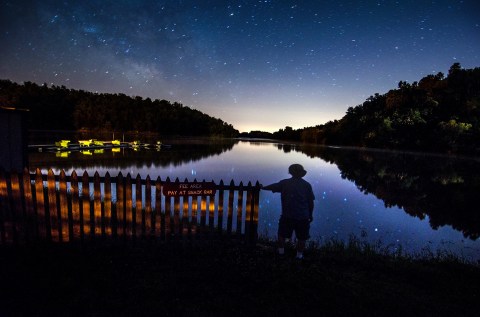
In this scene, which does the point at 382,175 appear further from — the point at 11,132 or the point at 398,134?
the point at 398,134

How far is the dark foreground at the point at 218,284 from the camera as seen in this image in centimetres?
441

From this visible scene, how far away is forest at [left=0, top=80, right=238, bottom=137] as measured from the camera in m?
139

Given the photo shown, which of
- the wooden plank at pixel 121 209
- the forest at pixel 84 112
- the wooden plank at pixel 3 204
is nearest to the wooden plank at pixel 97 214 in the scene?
the wooden plank at pixel 121 209

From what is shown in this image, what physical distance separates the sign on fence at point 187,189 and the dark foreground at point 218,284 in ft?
4.17

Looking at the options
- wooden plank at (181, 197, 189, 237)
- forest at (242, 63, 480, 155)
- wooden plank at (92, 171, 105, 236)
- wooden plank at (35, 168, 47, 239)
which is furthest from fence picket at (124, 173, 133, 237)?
forest at (242, 63, 480, 155)

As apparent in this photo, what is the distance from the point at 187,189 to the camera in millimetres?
6715

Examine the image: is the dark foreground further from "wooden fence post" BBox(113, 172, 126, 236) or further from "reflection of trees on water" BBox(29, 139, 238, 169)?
"reflection of trees on water" BBox(29, 139, 238, 169)

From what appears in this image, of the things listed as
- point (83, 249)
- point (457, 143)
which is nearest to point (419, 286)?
point (83, 249)

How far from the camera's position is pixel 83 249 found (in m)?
6.21

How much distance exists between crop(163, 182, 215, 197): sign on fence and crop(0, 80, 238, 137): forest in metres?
149

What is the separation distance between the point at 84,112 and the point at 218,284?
546ft

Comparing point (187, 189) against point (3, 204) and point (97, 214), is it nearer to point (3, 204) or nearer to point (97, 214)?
point (97, 214)

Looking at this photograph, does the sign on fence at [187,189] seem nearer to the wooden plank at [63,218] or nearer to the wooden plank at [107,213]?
the wooden plank at [107,213]

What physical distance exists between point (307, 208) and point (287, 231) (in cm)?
73
